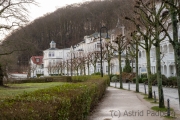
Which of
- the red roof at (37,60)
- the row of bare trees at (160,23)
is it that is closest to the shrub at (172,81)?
the row of bare trees at (160,23)

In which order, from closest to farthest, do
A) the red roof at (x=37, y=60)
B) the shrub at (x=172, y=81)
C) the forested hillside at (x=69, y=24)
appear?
the shrub at (x=172, y=81) < the red roof at (x=37, y=60) < the forested hillside at (x=69, y=24)

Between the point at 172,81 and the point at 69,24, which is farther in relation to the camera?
the point at 69,24

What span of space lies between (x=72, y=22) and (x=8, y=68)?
11962cm

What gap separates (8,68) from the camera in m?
33.0

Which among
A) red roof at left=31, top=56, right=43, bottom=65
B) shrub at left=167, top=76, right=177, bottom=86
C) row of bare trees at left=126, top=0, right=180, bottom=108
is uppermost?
red roof at left=31, top=56, right=43, bottom=65

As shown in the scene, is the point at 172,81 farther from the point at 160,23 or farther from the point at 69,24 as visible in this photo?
the point at 69,24

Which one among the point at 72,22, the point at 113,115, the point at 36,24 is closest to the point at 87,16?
the point at 72,22

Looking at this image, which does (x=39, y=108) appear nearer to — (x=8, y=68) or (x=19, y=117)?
(x=19, y=117)

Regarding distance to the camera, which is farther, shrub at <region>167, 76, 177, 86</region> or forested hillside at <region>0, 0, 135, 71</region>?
forested hillside at <region>0, 0, 135, 71</region>

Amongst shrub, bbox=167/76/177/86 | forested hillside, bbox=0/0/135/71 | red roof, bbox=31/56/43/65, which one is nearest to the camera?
shrub, bbox=167/76/177/86

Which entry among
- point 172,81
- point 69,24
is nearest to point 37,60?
point 69,24

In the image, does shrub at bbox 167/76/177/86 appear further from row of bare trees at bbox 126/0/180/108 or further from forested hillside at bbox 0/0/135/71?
forested hillside at bbox 0/0/135/71

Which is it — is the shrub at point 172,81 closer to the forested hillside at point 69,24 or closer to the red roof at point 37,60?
the red roof at point 37,60

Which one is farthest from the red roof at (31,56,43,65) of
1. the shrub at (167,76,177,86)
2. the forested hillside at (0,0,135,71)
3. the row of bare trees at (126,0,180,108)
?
the row of bare trees at (126,0,180,108)
